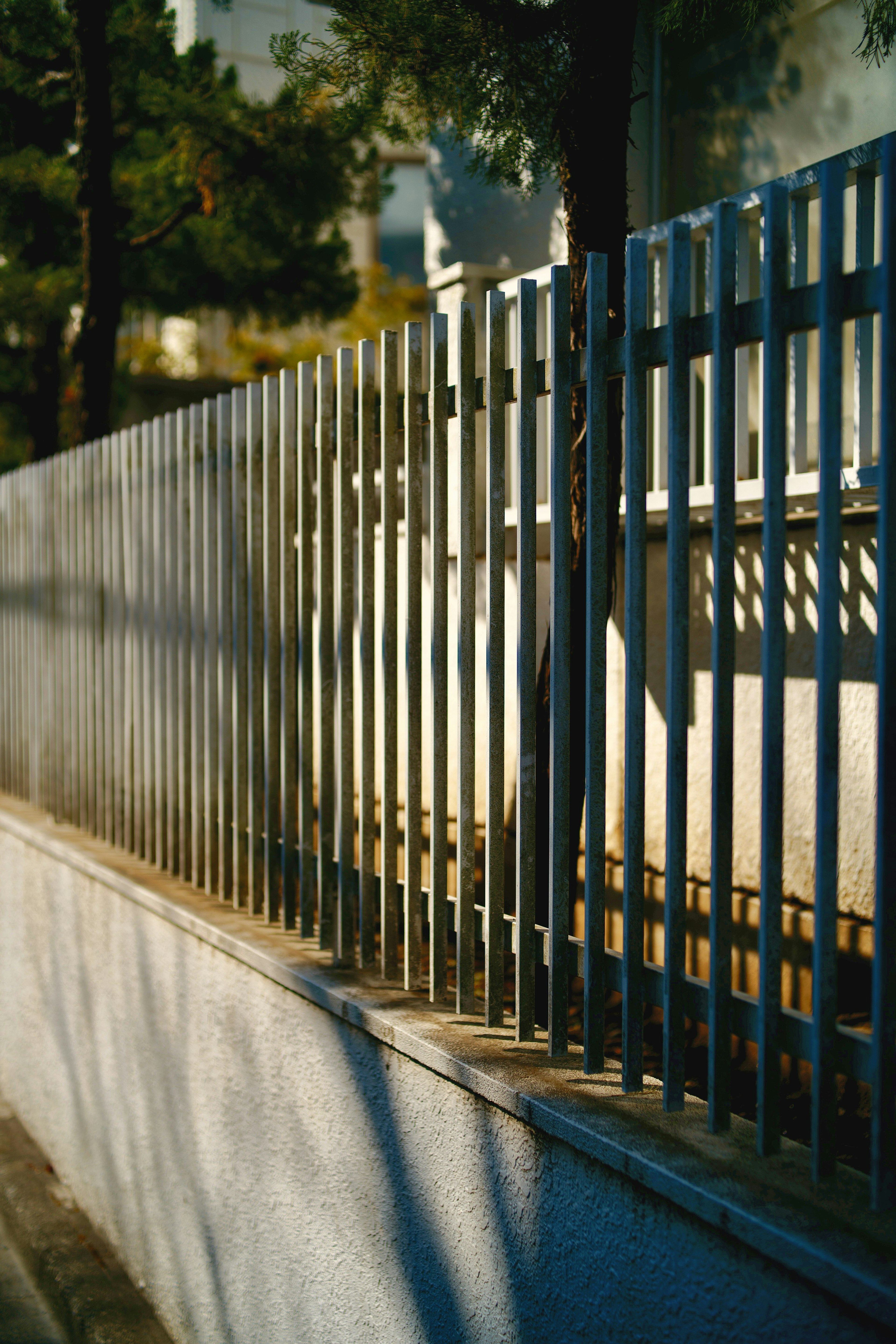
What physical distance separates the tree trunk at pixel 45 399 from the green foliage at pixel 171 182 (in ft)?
2.18

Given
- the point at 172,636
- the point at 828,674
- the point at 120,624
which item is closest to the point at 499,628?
the point at 828,674

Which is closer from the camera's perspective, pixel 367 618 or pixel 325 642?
pixel 367 618

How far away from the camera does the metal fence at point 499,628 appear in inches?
74.4

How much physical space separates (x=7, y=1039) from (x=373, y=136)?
20.0ft

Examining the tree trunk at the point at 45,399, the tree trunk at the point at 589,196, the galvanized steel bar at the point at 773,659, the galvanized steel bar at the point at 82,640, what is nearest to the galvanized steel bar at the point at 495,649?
the tree trunk at the point at 589,196

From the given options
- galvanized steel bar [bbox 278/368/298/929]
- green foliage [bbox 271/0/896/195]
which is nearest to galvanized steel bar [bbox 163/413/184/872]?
galvanized steel bar [bbox 278/368/298/929]

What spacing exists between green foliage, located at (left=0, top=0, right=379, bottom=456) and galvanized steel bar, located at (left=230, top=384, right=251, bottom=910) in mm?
1642

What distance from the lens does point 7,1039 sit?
597 centimetres

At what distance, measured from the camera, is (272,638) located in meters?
3.79

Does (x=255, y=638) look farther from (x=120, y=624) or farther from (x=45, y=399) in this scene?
(x=45, y=399)

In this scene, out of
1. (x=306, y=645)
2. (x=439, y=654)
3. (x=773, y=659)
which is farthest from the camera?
(x=306, y=645)

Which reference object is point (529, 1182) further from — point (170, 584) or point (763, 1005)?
point (170, 584)

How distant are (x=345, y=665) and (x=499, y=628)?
0.82 metres

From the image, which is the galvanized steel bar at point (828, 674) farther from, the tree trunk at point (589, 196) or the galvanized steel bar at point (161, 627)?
the galvanized steel bar at point (161, 627)
